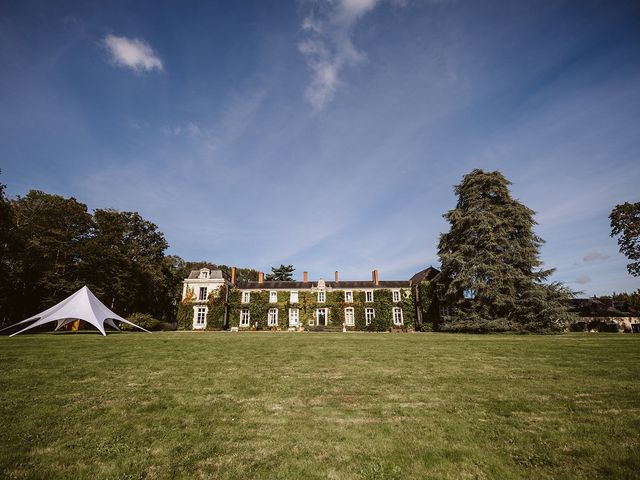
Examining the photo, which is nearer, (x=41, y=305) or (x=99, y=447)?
(x=99, y=447)

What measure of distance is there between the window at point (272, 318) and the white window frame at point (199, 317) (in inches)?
315

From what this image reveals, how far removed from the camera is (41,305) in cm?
3400

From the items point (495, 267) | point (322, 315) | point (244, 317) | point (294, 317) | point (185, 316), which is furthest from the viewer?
point (244, 317)

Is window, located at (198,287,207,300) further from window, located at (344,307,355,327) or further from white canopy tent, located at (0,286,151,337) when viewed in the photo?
white canopy tent, located at (0,286,151,337)

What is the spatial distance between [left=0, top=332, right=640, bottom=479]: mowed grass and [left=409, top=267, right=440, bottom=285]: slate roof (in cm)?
3075

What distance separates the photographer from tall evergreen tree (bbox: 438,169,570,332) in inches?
1011

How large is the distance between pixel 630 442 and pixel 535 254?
90.4ft

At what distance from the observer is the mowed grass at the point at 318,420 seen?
359 centimetres

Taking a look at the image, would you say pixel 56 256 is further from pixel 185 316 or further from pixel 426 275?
pixel 426 275

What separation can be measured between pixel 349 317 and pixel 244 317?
45.8ft

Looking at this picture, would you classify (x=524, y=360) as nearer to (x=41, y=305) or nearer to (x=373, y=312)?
(x=373, y=312)

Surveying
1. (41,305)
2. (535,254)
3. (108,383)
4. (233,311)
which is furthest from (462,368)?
(41,305)

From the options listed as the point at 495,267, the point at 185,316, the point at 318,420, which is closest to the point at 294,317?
the point at 185,316

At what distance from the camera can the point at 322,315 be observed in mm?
40688
